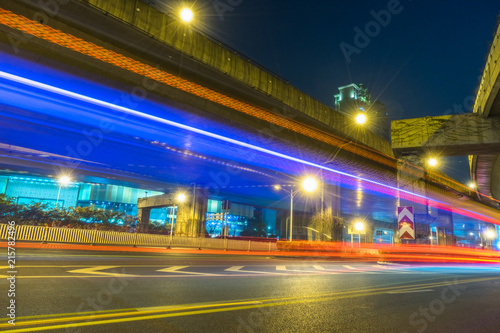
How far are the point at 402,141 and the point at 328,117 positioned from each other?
558 cm

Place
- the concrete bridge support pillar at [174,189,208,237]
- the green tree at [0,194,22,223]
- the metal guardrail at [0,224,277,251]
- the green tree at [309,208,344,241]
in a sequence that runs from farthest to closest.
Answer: the concrete bridge support pillar at [174,189,208,237] → the green tree at [0,194,22,223] → the green tree at [309,208,344,241] → the metal guardrail at [0,224,277,251]

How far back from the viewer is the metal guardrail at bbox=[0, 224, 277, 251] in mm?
22219

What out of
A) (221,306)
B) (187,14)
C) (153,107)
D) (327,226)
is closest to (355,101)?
(327,226)

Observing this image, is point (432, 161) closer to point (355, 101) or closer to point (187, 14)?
point (187, 14)

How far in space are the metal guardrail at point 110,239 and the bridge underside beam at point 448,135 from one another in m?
16.3

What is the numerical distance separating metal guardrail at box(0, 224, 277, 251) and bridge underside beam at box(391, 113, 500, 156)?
16.3 m

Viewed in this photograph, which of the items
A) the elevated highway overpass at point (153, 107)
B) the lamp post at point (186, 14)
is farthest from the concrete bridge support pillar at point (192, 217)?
the lamp post at point (186, 14)

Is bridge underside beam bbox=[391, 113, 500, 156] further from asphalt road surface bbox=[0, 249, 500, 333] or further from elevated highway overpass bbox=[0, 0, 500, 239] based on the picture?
asphalt road surface bbox=[0, 249, 500, 333]

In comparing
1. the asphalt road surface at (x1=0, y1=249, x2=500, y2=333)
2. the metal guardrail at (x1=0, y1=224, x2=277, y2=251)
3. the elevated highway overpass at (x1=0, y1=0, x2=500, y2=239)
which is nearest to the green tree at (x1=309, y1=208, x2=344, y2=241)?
the elevated highway overpass at (x1=0, y1=0, x2=500, y2=239)

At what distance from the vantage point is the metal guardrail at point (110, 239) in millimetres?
22219

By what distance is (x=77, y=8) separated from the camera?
38.7 feet

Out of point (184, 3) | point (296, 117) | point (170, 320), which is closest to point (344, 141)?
point (296, 117)

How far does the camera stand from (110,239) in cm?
2564

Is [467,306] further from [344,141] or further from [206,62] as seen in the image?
[344,141]
